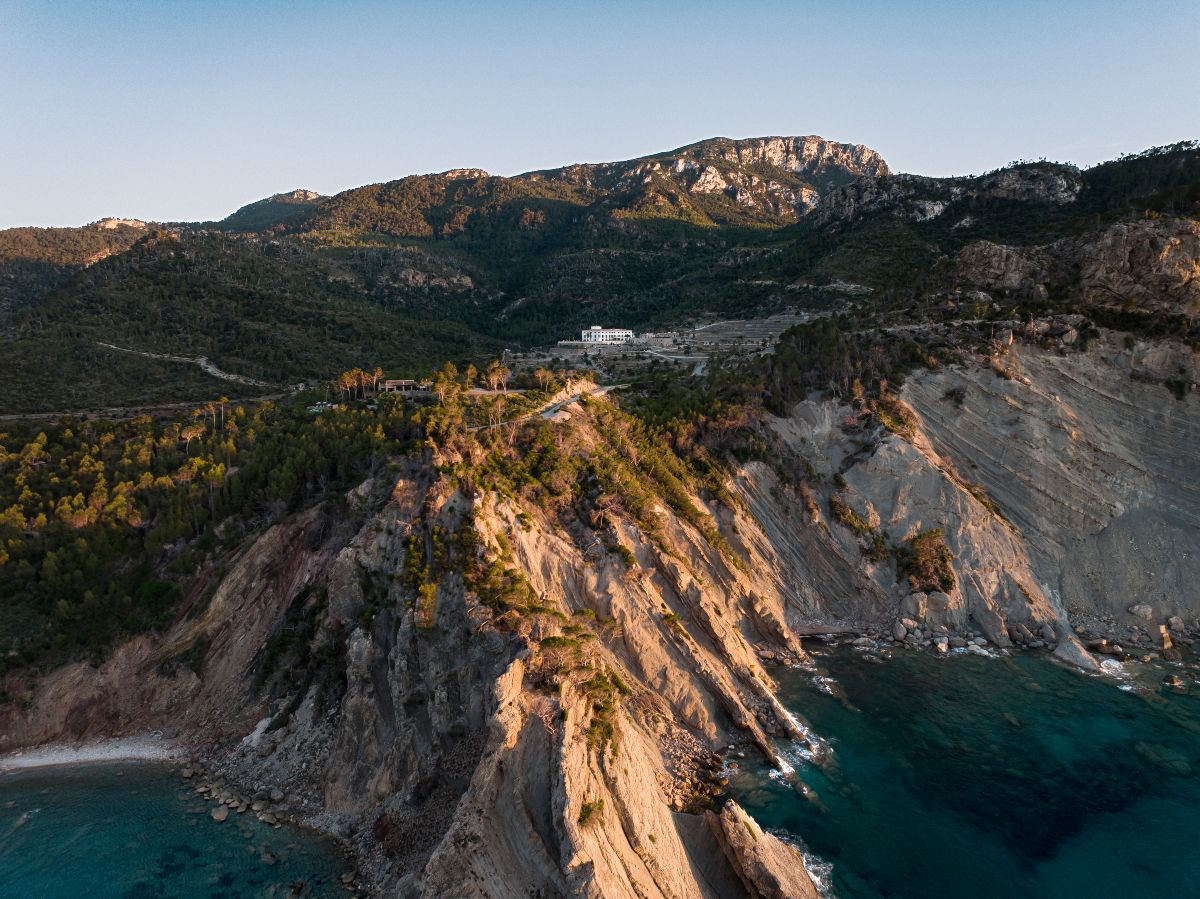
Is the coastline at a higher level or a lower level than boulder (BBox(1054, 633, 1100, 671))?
higher

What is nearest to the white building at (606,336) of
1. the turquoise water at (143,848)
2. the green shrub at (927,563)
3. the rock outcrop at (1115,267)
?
the rock outcrop at (1115,267)

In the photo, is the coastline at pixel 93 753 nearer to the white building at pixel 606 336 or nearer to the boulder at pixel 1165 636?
the boulder at pixel 1165 636

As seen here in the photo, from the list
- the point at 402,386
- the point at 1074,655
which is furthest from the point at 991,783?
the point at 402,386

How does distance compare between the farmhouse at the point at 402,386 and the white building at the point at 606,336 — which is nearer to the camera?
the farmhouse at the point at 402,386

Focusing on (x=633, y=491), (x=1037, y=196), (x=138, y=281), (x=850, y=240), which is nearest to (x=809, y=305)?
(x=850, y=240)

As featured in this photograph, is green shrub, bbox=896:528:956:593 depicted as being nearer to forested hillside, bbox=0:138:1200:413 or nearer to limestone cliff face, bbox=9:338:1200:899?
limestone cliff face, bbox=9:338:1200:899

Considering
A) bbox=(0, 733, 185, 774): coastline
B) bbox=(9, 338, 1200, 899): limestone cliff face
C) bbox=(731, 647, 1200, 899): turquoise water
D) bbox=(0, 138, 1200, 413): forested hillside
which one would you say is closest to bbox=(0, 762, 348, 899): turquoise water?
bbox=(0, 733, 185, 774): coastline
